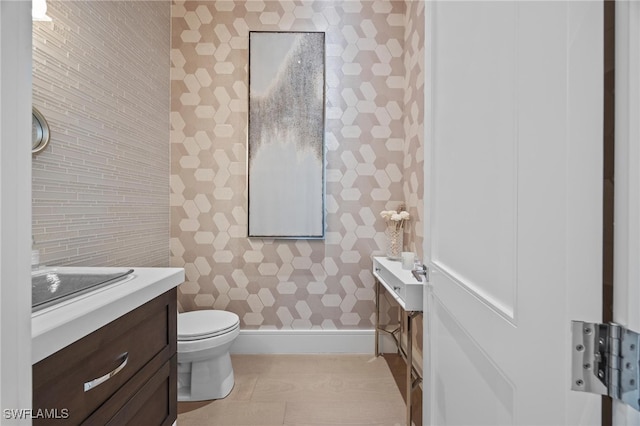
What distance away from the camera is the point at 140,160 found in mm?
2096

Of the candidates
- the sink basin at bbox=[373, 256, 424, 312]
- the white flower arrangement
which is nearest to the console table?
the sink basin at bbox=[373, 256, 424, 312]

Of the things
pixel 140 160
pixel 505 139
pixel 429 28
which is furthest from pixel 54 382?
pixel 140 160

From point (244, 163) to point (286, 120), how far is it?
449mm

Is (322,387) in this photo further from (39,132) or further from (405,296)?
(39,132)

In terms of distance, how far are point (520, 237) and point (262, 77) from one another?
7.37 feet

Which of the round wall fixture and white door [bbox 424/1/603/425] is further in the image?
the round wall fixture

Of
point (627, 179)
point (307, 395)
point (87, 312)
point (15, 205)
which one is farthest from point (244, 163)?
point (627, 179)

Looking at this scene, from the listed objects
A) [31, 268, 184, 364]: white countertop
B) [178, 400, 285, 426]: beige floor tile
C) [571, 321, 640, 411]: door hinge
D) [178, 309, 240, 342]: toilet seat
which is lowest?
[178, 400, 285, 426]: beige floor tile

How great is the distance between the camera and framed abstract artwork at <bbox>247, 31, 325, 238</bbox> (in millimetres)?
2412

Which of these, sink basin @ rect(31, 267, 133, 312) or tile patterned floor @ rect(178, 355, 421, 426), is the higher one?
sink basin @ rect(31, 267, 133, 312)

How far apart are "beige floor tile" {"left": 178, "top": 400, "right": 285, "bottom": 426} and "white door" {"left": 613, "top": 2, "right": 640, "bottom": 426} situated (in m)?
1.71

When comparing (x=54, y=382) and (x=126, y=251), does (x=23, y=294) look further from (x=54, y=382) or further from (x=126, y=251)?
(x=126, y=251)

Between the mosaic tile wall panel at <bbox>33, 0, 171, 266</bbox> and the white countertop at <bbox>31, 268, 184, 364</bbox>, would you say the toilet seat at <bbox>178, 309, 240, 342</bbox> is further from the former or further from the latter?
the white countertop at <bbox>31, 268, 184, 364</bbox>

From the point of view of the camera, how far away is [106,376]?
0.93 meters
